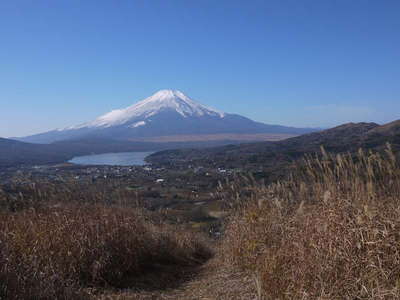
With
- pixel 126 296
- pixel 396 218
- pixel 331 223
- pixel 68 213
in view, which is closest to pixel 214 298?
pixel 126 296

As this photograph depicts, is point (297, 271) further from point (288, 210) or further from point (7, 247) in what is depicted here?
point (7, 247)

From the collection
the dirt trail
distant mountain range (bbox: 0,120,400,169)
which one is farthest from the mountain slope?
the dirt trail

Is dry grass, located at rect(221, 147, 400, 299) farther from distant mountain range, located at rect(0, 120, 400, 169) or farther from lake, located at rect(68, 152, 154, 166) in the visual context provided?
lake, located at rect(68, 152, 154, 166)

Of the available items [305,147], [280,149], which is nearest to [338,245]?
[305,147]

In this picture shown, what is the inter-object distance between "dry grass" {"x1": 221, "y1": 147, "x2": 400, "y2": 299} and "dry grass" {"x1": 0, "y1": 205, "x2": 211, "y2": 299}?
1409 millimetres

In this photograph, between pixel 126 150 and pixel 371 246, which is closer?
pixel 371 246

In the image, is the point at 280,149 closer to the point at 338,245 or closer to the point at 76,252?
the point at 76,252

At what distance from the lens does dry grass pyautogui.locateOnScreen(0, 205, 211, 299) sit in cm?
326

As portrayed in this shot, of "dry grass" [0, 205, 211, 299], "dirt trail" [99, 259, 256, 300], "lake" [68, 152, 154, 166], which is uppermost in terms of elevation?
"dry grass" [0, 205, 211, 299]

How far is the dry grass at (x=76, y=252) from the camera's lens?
3256mm

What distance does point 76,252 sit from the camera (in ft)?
14.4

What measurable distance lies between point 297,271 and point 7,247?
7.87 feet

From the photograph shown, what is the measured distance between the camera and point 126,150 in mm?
109438

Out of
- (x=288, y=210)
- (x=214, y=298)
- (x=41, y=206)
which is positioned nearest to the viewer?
(x=214, y=298)
